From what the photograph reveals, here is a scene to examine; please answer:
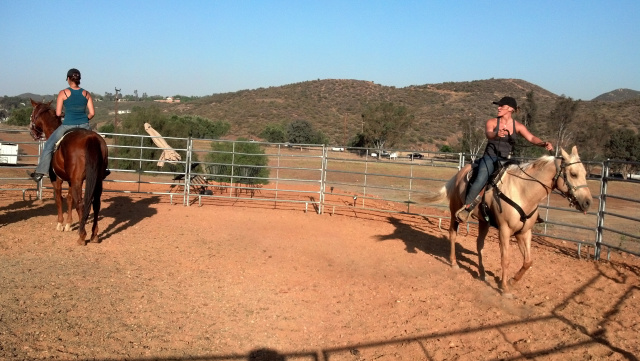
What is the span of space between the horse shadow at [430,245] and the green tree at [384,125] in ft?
113

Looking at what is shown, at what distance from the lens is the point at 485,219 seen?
6359 millimetres

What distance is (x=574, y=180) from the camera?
5.48 m

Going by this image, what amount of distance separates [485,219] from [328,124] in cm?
5610

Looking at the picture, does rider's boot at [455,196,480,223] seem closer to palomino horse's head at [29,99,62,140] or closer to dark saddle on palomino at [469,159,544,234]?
dark saddle on palomino at [469,159,544,234]

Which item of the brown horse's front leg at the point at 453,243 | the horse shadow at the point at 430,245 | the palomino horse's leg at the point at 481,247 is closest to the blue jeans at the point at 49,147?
the horse shadow at the point at 430,245

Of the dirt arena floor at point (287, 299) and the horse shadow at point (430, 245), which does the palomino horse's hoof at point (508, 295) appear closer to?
the dirt arena floor at point (287, 299)

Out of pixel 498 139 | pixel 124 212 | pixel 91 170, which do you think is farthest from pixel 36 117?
pixel 498 139

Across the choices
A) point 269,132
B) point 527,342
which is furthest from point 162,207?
point 269,132

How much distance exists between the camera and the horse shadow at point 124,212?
27.3 feet

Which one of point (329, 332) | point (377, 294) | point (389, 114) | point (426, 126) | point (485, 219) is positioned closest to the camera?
point (329, 332)

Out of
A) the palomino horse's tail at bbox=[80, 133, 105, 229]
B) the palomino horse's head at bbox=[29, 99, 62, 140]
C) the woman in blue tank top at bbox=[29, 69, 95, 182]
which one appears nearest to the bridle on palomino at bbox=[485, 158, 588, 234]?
the palomino horse's tail at bbox=[80, 133, 105, 229]

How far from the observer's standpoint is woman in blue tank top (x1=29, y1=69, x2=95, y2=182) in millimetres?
7320

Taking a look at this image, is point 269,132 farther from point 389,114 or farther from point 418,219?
point 418,219

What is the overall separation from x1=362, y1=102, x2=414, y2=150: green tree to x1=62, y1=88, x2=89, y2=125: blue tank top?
37.5 meters
